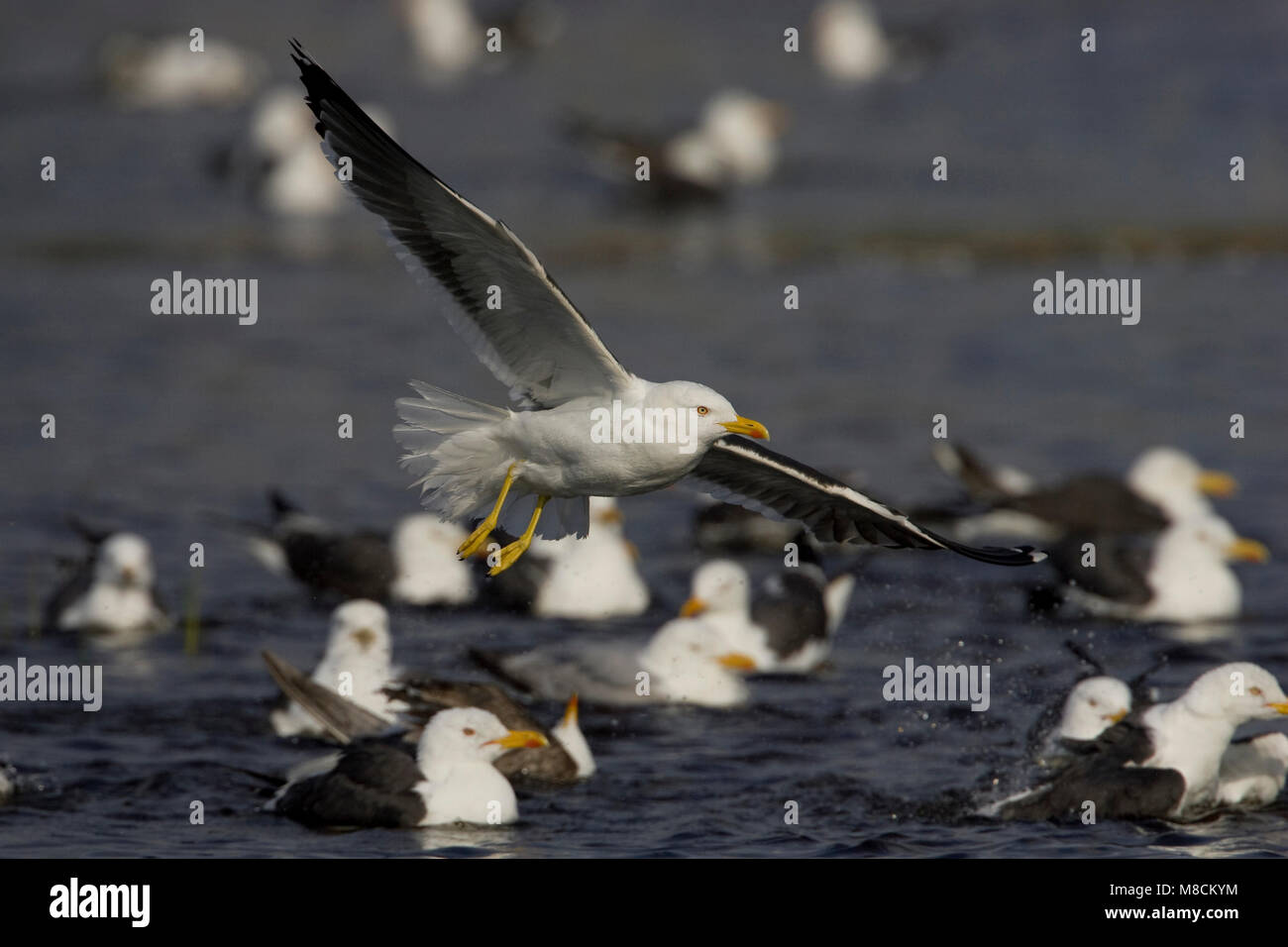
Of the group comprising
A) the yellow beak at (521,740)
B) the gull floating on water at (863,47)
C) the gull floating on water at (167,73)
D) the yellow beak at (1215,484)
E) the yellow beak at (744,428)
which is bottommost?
the yellow beak at (521,740)

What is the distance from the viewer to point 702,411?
785 cm

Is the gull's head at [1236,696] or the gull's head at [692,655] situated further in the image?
the gull's head at [692,655]

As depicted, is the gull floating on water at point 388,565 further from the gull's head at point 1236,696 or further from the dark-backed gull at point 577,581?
the gull's head at point 1236,696

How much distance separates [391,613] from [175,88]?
51.5 ft

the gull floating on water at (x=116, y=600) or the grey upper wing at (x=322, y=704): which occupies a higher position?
the gull floating on water at (x=116, y=600)

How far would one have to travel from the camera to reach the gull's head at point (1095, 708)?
9.54 m

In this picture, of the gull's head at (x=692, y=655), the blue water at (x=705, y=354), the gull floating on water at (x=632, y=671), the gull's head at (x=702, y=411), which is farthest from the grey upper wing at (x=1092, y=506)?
the gull's head at (x=702, y=411)

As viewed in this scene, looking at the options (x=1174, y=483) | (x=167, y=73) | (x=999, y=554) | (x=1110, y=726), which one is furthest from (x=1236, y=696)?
(x=167, y=73)

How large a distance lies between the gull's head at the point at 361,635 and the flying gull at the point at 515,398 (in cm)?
217

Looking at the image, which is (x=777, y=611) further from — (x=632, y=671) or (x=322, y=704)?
(x=322, y=704)

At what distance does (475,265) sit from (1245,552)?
6794mm

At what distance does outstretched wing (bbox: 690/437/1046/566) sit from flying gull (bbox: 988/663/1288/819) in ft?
3.56

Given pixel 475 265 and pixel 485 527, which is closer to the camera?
pixel 475 265
